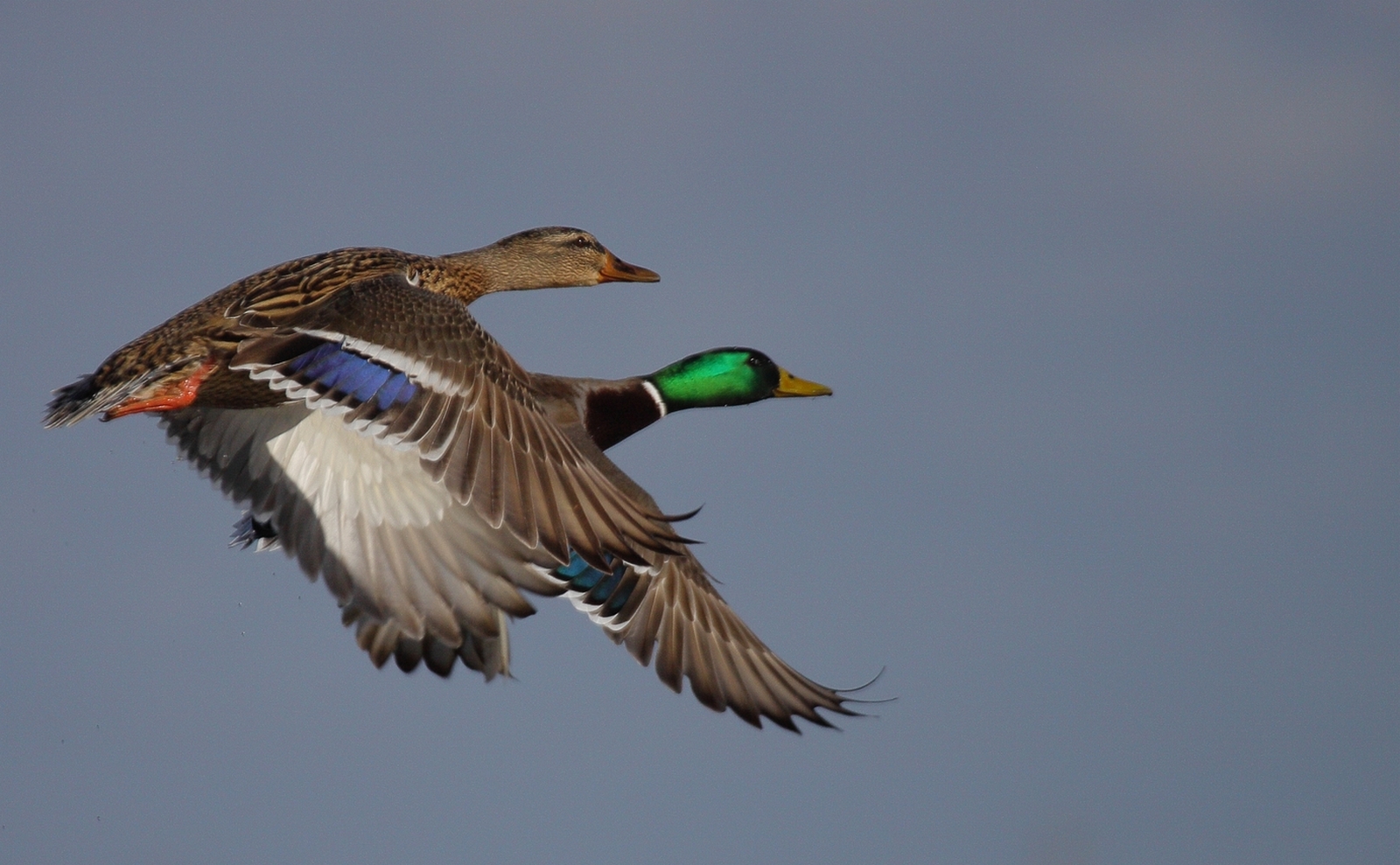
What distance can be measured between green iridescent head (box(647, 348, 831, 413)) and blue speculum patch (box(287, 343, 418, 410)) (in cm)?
475

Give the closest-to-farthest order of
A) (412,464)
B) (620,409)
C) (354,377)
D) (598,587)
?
(354,377), (412,464), (598,587), (620,409)

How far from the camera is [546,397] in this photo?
1118cm

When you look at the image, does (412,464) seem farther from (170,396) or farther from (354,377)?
(354,377)

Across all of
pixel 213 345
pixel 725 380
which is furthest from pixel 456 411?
pixel 725 380

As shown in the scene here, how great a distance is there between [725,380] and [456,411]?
4.88 m

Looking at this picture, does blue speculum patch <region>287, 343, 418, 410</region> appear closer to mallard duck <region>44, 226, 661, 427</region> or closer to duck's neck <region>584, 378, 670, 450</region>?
mallard duck <region>44, 226, 661, 427</region>

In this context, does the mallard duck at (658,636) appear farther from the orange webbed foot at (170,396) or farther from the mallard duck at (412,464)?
the orange webbed foot at (170,396)

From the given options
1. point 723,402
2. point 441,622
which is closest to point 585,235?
point 723,402

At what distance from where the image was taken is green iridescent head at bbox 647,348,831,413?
12836mm

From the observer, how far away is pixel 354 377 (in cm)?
811

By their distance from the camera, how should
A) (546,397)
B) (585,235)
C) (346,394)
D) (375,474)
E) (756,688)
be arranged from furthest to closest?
(585,235) < (546,397) < (756,688) < (375,474) < (346,394)

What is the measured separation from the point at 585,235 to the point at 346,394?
473cm

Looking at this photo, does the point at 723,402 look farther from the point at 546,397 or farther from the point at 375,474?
the point at 375,474

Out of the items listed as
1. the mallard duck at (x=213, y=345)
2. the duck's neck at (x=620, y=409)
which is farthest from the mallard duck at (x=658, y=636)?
the mallard duck at (x=213, y=345)
